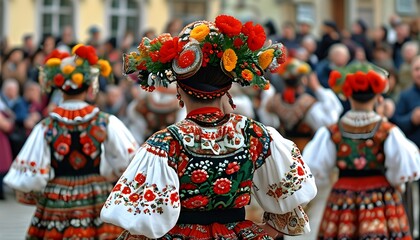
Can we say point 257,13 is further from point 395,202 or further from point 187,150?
point 187,150

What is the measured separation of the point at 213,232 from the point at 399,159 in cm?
279

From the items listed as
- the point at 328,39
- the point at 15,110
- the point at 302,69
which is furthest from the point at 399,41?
the point at 15,110

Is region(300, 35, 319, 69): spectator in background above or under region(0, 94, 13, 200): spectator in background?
above

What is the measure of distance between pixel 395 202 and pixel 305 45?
31.1ft

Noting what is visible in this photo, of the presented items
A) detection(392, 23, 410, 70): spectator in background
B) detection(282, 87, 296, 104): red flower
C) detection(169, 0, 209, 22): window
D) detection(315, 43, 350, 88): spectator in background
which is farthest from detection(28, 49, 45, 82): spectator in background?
detection(169, 0, 209, 22): window

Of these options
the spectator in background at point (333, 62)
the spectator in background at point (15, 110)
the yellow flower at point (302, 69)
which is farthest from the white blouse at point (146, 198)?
the spectator in background at point (333, 62)

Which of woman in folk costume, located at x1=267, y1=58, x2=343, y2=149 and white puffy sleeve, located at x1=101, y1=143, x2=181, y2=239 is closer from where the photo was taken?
white puffy sleeve, located at x1=101, y1=143, x2=181, y2=239

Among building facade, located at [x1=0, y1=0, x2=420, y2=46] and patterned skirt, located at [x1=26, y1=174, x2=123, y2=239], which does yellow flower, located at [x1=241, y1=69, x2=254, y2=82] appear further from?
building facade, located at [x1=0, y1=0, x2=420, y2=46]

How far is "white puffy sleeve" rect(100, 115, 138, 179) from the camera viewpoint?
7.43 m

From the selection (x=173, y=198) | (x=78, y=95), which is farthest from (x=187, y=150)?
(x=78, y=95)

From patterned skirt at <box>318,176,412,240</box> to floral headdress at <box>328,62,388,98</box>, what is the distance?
623 millimetres

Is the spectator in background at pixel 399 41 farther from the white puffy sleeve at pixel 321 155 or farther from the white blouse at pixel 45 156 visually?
the white blouse at pixel 45 156

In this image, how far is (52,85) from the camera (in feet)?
25.3

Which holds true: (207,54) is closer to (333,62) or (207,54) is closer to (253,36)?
(253,36)
